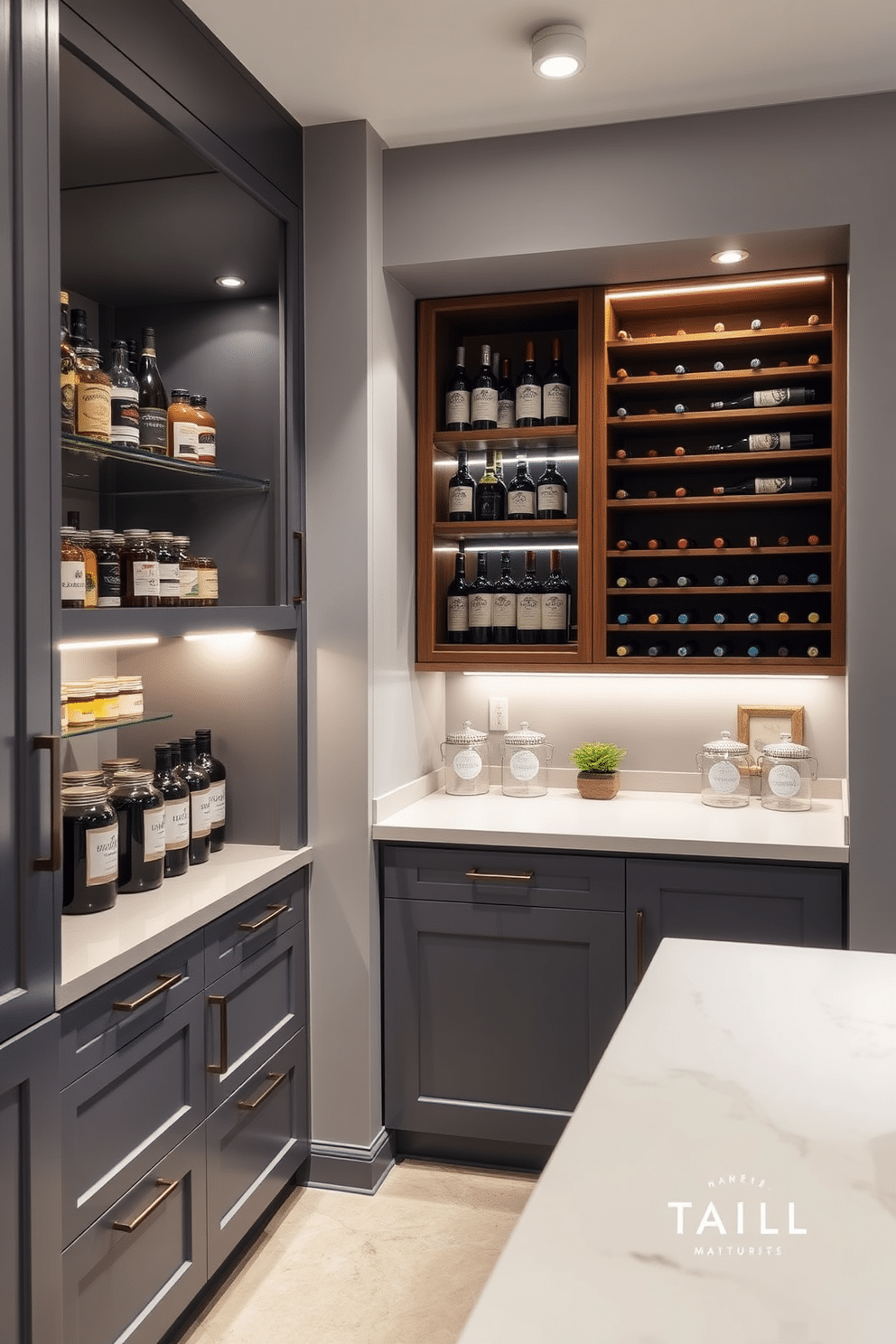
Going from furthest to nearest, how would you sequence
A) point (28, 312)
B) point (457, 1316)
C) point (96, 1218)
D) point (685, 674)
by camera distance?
point (685, 674), point (457, 1316), point (96, 1218), point (28, 312)

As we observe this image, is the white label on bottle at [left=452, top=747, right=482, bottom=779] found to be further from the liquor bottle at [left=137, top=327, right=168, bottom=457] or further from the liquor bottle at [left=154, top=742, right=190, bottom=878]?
the liquor bottle at [left=137, top=327, right=168, bottom=457]

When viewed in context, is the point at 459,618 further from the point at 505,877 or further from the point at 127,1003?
the point at 127,1003

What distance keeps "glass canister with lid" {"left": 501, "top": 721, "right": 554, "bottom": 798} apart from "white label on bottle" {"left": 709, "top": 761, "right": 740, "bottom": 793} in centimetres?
53

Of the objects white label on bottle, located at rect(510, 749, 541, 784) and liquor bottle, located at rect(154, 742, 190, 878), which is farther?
white label on bottle, located at rect(510, 749, 541, 784)

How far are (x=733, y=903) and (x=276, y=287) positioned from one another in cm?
199

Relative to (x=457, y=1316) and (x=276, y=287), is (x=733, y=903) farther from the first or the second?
(x=276, y=287)

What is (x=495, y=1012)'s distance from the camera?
283 centimetres

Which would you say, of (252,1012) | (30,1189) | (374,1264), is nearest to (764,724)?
(252,1012)

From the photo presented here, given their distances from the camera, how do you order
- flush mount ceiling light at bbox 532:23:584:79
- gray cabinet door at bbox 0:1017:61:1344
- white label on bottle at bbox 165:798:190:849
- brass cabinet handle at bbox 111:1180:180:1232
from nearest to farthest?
1. gray cabinet door at bbox 0:1017:61:1344
2. brass cabinet handle at bbox 111:1180:180:1232
3. flush mount ceiling light at bbox 532:23:584:79
4. white label on bottle at bbox 165:798:190:849

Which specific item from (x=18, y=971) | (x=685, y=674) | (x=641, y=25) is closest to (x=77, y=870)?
(x=18, y=971)

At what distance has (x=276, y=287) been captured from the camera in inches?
111

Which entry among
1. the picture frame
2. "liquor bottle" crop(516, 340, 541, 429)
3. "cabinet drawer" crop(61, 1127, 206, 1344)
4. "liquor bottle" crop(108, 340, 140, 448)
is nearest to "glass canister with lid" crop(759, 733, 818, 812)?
the picture frame

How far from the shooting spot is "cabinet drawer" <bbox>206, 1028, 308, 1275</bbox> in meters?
2.32

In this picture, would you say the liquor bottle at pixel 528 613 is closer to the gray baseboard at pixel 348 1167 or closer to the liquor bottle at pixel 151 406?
the liquor bottle at pixel 151 406
